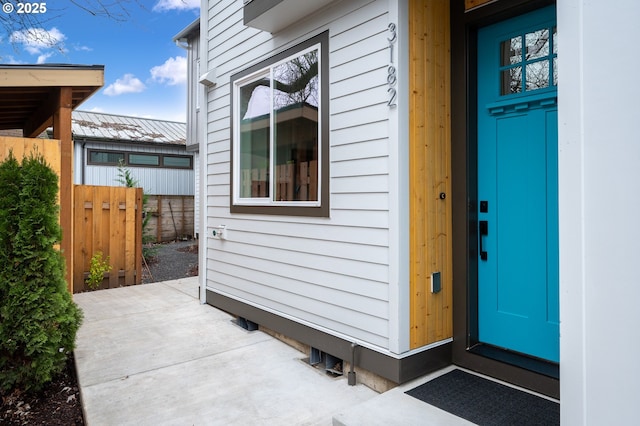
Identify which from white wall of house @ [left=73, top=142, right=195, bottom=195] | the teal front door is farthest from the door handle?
white wall of house @ [left=73, top=142, right=195, bottom=195]

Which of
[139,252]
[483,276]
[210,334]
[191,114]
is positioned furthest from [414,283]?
[191,114]

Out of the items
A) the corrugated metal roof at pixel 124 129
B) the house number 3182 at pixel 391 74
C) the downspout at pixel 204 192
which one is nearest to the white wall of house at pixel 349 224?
the house number 3182 at pixel 391 74

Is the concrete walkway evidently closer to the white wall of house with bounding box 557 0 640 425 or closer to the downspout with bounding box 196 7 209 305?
the downspout with bounding box 196 7 209 305

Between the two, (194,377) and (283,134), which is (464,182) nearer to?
(283,134)

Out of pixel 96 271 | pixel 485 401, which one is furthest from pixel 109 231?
pixel 485 401

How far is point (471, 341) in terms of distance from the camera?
2.90 metres

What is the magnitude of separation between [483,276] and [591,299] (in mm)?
1544

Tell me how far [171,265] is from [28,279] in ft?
18.6

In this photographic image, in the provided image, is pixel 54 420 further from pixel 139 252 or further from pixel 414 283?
pixel 139 252

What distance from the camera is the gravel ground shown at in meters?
7.25

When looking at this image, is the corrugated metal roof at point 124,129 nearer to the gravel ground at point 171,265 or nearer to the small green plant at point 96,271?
the gravel ground at point 171,265

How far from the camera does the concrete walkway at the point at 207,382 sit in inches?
95.6

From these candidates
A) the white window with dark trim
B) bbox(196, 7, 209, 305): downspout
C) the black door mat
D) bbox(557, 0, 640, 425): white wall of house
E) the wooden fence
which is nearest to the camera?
bbox(557, 0, 640, 425): white wall of house

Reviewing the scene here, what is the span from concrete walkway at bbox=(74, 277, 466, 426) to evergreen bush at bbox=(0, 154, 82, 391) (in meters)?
0.37
